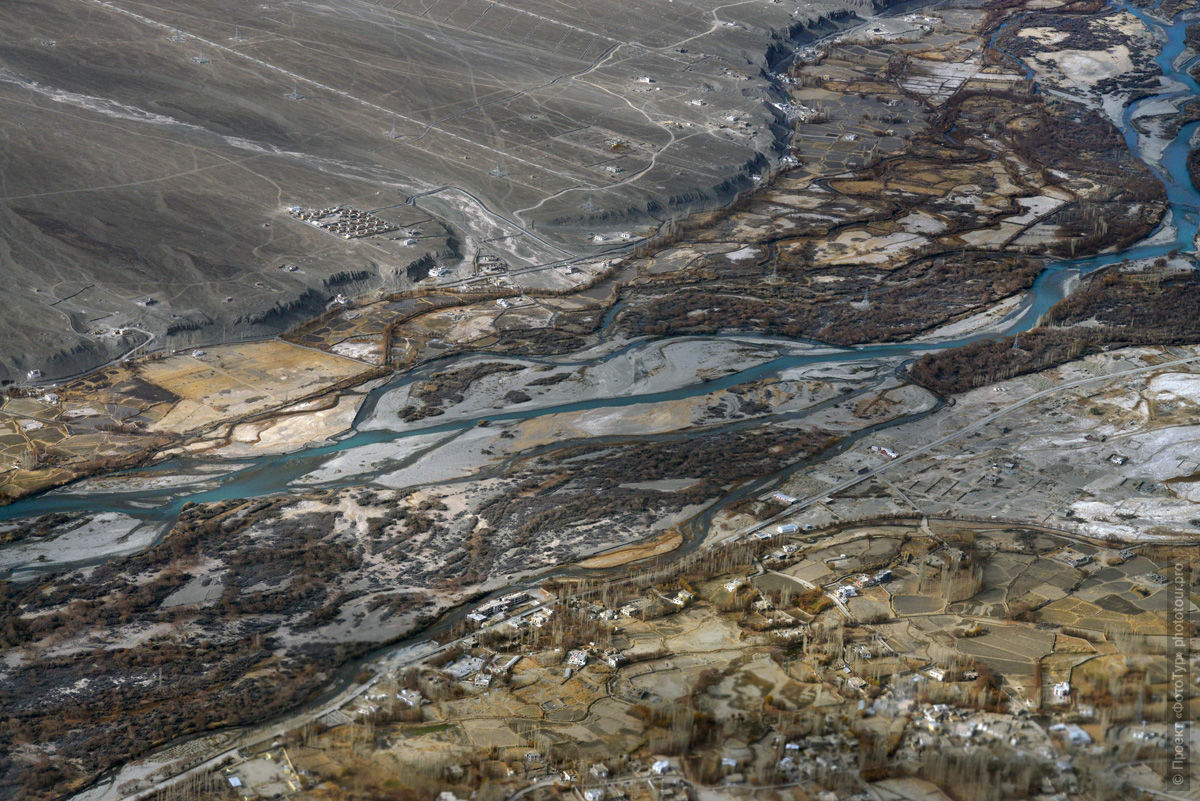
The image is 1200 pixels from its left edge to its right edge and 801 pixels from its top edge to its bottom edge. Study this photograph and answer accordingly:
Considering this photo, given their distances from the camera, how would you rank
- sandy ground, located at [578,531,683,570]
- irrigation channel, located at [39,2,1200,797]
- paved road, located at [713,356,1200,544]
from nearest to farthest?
1. sandy ground, located at [578,531,683,570]
2. irrigation channel, located at [39,2,1200,797]
3. paved road, located at [713,356,1200,544]

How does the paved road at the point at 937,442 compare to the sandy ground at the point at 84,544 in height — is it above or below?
above

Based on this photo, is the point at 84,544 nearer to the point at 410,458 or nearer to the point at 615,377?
the point at 410,458

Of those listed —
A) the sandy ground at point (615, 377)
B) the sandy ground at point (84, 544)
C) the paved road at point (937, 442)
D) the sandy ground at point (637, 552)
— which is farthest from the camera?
the sandy ground at point (615, 377)

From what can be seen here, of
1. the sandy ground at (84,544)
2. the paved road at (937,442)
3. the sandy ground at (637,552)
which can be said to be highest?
the paved road at (937,442)

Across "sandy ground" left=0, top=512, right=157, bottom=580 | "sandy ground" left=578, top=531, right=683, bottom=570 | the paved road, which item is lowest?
"sandy ground" left=0, top=512, right=157, bottom=580

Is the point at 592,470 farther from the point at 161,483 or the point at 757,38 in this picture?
the point at 757,38

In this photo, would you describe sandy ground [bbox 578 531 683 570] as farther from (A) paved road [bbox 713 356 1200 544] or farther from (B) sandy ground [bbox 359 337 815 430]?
(B) sandy ground [bbox 359 337 815 430]

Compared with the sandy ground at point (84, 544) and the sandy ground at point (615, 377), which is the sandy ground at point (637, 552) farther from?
the sandy ground at point (84, 544)

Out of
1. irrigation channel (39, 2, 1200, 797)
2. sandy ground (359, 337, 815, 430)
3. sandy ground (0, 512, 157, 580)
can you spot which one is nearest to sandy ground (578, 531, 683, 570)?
irrigation channel (39, 2, 1200, 797)

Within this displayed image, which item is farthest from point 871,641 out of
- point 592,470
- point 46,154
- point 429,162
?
point 46,154

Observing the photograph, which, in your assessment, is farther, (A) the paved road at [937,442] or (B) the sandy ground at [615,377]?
(B) the sandy ground at [615,377]

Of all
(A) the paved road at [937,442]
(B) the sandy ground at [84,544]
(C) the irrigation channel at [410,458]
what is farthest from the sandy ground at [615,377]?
(B) the sandy ground at [84,544]
